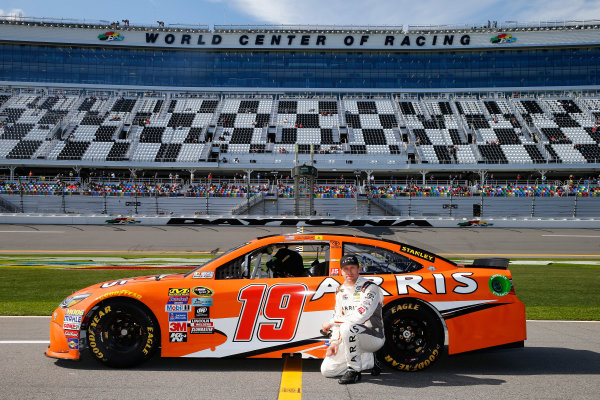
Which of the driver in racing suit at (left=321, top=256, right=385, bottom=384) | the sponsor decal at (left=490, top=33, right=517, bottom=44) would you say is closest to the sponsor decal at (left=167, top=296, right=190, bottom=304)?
the driver in racing suit at (left=321, top=256, right=385, bottom=384)

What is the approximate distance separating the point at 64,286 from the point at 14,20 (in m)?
54.5

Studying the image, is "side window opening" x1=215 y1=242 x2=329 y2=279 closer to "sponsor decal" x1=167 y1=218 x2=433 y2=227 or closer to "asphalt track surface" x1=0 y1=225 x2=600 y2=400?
"asphalt track surface" x1=0 y1=225 x2=600 y2=400

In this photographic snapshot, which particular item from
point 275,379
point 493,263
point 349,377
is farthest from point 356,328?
point 493,263

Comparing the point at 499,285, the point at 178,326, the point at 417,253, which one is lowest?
the point at 178,326

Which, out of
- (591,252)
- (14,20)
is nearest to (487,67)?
(591,252)

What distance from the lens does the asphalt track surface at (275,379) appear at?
3625 mm

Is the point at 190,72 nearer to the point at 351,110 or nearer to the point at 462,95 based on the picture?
the point at 351,110

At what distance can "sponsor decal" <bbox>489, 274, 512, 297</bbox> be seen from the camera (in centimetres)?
434

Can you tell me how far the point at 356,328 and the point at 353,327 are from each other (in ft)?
0.09

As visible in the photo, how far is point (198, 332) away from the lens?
427cm

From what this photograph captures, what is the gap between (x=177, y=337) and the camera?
4.27m

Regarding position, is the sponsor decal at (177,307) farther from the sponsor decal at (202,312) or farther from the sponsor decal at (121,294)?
the sponsor decal at (121,294)

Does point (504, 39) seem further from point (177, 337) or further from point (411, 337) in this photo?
point (177, 337)

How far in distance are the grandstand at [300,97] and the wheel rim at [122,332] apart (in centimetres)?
3332
